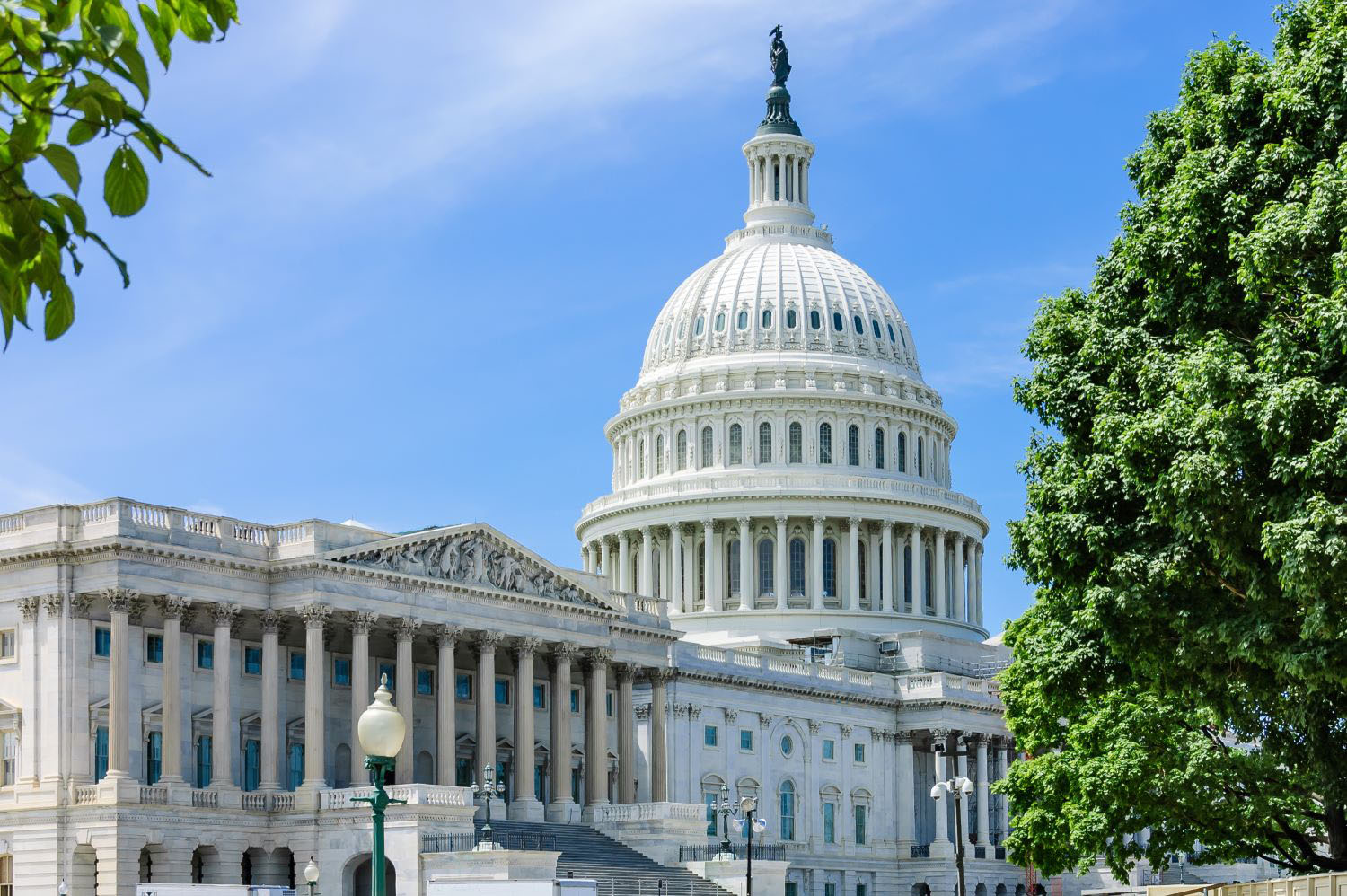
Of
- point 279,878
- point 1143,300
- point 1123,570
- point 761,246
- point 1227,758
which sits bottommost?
point 279,878

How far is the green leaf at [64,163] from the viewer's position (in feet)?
30.4

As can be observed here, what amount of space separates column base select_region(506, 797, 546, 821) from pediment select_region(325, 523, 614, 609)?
8.85m

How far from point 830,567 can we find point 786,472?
7088mm

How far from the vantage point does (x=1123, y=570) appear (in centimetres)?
3669

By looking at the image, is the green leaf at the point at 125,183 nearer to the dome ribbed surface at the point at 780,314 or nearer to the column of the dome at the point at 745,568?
the column of the dome at the point at 745,568

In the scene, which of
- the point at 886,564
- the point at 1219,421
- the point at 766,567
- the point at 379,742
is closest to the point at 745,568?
the point at 766,567

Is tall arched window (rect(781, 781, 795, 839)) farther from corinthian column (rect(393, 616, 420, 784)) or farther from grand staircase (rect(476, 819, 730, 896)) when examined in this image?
corinthian column (rect(393, 616, 420, 784))

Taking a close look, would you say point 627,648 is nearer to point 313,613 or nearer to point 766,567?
point 313,613

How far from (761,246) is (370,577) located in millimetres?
72585

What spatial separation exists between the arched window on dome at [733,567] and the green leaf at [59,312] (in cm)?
12703

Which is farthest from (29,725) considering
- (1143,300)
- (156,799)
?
(1143,300)

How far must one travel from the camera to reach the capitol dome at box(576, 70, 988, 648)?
443ft

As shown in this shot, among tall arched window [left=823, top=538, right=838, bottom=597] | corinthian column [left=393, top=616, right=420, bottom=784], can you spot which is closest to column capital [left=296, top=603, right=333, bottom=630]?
corinthian column [left=393, top=616, right=420, bottom=784]

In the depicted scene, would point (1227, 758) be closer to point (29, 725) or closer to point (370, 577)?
point (370, 577)
